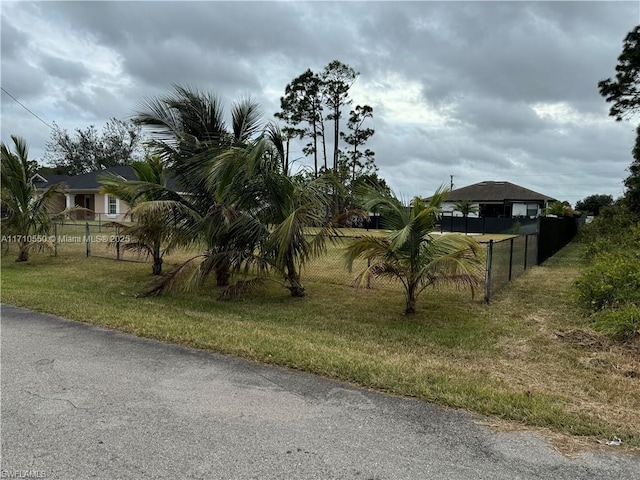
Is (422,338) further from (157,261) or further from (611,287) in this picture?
(157,261)

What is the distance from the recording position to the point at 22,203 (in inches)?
500

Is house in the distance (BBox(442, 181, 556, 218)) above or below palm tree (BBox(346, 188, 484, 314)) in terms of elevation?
above

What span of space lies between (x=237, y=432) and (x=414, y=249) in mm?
4494

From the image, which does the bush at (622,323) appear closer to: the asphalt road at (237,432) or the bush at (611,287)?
the bush at (611,287)

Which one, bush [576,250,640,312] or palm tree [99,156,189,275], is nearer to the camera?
bush [576,250,640,312]

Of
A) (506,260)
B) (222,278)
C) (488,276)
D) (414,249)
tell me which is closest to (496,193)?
(506,260)

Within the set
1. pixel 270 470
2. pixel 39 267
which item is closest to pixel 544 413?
pixel 270 470

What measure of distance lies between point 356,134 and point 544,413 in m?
36.7

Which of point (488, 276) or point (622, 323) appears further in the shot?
point (488, 276)

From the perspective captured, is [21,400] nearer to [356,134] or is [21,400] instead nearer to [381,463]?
[381,463]

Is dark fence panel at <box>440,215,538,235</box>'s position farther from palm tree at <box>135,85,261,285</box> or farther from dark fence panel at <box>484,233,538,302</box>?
palm tree at <box>135,85,261,285</box>

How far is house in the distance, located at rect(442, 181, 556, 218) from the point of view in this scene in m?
45.1

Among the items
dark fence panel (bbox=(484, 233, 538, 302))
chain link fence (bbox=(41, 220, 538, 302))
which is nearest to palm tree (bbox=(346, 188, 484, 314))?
chain link fence (bbox=(41, 220, 538, 302))

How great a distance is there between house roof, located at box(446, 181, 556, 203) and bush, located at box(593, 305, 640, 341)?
38505 mm
